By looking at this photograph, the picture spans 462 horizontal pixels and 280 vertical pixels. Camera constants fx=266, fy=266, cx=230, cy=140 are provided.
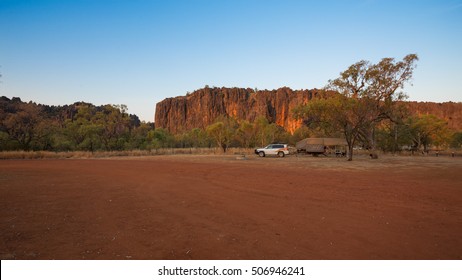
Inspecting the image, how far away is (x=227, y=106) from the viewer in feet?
533

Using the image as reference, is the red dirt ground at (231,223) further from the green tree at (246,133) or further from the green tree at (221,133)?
the green tree at (246,133)

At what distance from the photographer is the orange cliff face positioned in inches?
6122

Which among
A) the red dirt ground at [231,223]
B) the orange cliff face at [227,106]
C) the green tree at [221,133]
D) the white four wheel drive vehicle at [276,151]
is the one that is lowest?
the red dirt ground at [231,223]

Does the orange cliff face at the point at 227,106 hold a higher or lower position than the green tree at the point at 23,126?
higher

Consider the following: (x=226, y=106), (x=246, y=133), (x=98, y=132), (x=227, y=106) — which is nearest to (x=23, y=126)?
(x=98, y=132)

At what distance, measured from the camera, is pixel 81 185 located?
10695 millimetres

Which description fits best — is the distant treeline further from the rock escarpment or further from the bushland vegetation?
the rock escarpment

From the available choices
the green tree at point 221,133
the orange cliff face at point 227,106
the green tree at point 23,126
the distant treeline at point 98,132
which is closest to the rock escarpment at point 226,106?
the orange cliff face at point 227,106

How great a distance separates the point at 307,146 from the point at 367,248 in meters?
38.1

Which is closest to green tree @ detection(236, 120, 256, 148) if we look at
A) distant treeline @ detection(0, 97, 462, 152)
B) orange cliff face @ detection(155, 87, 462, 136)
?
distant treeline @ detection(0, 97, 462, 152)

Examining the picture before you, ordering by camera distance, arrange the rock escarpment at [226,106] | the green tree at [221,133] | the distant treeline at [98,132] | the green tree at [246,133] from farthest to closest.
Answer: the rock escarpment at [226,106] < the green tree at [246,133] < the green tree at [221,133] < the distant treeline at [98,132]

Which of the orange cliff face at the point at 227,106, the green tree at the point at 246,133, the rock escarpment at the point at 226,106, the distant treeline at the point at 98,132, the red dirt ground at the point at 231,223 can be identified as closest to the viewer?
the red dirt ground at the point at 231,223

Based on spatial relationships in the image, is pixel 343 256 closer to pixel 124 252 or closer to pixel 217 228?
pixel 217 228

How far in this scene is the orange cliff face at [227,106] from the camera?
15550 cm
